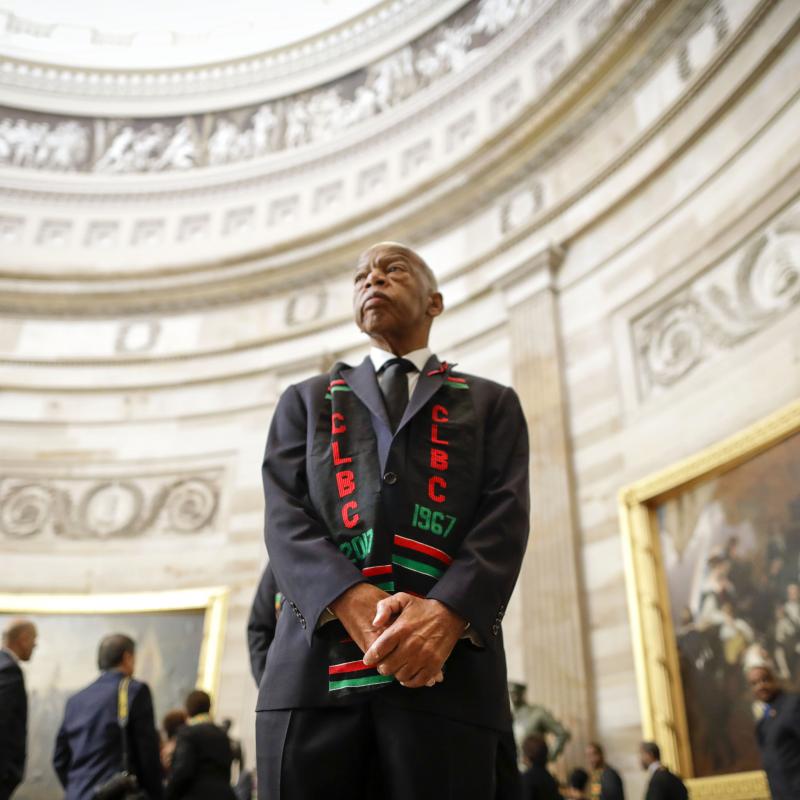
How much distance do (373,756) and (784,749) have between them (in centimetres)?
398

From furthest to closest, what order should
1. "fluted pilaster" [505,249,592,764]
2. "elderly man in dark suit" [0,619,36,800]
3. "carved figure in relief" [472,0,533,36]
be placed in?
"carved figure in relief" [472,0,533,36], "fluted pilaster" [505,249,592,764], "elderly man in dark suit" [0,619,36,800]

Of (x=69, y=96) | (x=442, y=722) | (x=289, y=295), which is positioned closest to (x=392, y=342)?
(x=442, y=722)

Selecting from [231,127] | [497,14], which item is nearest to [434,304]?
[497,14]

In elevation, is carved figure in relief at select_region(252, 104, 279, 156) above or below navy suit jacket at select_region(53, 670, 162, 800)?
above

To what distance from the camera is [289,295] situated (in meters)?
13.4

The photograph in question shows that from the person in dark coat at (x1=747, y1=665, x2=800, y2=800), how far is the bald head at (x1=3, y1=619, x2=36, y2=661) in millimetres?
4238

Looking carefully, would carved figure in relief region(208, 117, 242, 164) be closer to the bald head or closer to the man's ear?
the bald head

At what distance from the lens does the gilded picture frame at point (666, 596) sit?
6.06m

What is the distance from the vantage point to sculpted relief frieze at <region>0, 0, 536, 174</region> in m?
14.3

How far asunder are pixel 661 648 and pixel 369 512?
5715 millimetres

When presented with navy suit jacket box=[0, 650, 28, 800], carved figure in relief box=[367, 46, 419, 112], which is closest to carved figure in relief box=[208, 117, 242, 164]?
carved figure in relief box=[367, 46, 419, 112]

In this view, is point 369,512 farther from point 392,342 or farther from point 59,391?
point 59,391

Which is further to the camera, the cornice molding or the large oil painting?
the large oil painting

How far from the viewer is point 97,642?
11.1m
